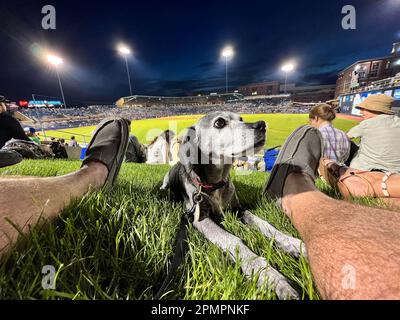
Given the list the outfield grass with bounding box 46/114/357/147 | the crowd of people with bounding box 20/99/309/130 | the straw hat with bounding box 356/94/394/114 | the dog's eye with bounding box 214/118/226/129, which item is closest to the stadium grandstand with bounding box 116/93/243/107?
the crowd of people with bounding box 20/99/309/130

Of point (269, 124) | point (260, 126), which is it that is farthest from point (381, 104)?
point (269, 124)

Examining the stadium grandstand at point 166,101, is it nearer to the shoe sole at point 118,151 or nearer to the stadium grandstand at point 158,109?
the stadium grandstand at point 158,109

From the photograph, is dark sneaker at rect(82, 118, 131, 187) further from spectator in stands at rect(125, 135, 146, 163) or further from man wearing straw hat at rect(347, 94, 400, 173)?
spectator in stands at rect(125, 135, 146, 163)

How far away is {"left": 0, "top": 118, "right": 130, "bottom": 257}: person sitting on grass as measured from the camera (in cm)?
83

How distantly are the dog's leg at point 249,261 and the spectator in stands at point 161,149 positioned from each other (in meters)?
5.62

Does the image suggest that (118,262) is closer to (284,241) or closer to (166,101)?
(284,241)

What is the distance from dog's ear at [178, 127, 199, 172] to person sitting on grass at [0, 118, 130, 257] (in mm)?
865

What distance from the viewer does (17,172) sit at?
273 centimetres

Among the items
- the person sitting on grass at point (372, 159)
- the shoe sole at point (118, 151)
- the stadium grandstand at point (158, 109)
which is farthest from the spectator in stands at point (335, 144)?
the stadium grandstand at point (158, 109)

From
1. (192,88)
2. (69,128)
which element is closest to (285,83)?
(192,88)

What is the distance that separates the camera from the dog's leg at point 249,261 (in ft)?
2.50

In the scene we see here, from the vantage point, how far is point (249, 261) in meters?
0.95

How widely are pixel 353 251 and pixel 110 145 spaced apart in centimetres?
242

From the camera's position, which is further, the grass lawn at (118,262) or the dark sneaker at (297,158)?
the dark sneaker at (297,158)
